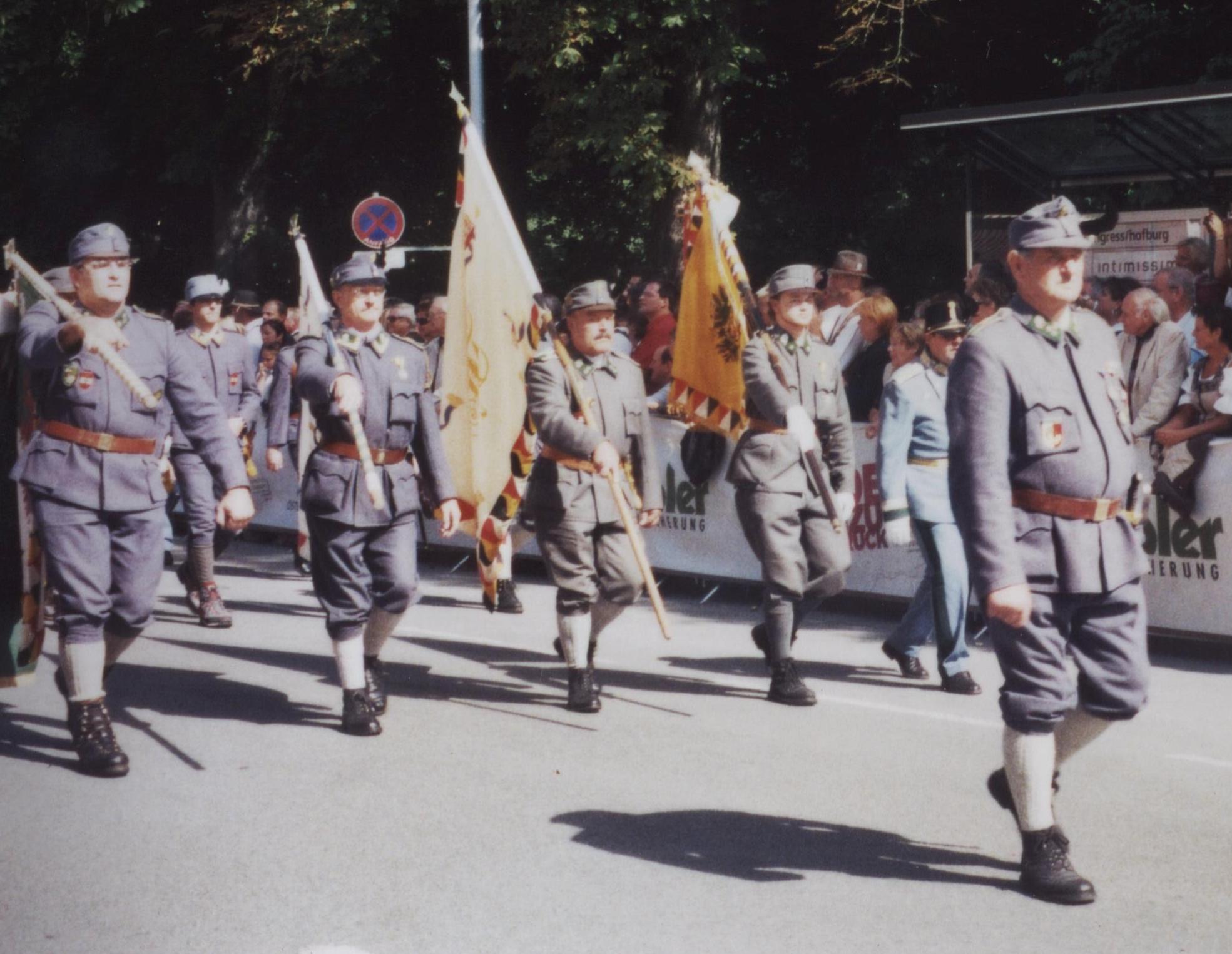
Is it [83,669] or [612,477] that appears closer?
[83,669]

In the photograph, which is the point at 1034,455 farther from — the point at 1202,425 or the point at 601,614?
the point at 1202,425

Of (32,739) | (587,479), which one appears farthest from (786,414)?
(32,739)

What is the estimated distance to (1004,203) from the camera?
15.7 meters

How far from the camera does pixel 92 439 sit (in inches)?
276

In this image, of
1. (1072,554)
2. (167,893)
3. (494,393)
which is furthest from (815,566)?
(167,893)

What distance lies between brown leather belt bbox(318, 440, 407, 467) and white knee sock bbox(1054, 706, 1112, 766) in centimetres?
340

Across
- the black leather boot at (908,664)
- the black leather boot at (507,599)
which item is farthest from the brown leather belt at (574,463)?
the black leather boot at (507,599)

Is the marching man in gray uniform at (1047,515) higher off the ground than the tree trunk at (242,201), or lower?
lower

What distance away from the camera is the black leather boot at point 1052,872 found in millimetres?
5152

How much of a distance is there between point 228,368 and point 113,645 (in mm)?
4587

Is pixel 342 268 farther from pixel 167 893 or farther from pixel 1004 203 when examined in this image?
pixel 1004 203

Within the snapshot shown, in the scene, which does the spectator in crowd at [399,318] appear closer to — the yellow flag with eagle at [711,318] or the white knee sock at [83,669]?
the yellow flag with eagle at [711,318]

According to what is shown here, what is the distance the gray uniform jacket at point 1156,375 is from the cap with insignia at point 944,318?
1433 millimetres

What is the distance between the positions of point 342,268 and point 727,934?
3868 mm
